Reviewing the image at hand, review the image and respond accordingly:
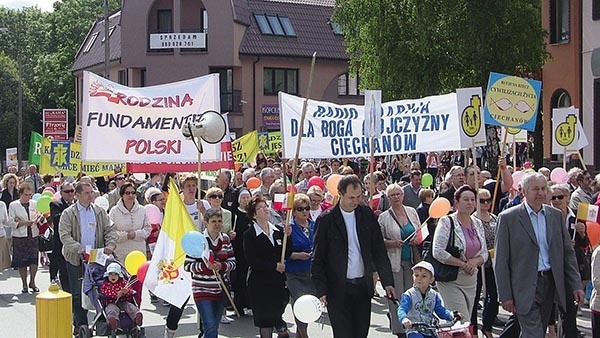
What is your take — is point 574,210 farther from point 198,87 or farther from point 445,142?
point 198,87

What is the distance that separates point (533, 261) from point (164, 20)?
4481 cm

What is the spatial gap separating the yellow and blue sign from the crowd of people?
33.9 inches

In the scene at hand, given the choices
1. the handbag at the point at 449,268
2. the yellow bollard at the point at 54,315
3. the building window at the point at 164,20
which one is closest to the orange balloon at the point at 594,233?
the handbag at the point at 449,268

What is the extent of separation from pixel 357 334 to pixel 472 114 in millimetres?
5509

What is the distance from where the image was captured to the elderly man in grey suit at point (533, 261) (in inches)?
339

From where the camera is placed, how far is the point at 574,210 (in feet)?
42.4

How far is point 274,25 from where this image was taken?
51.1 meters

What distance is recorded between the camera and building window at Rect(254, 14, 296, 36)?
50.6 metres

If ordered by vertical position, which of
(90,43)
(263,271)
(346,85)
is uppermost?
(90,43)

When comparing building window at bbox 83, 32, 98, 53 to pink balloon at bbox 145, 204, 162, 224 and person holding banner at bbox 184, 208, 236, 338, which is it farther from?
person holding banner at bbox 184, 208, 236, 338

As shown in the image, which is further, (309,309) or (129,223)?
(129,223)

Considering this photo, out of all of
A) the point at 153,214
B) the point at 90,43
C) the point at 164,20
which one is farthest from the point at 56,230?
the point at 90,43

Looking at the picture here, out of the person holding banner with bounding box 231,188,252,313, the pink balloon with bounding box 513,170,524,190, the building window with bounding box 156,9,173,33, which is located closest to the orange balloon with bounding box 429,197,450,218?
the pink balloon with bounding box 513,170,524,190

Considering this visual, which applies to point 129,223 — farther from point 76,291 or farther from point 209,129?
point 209,129
